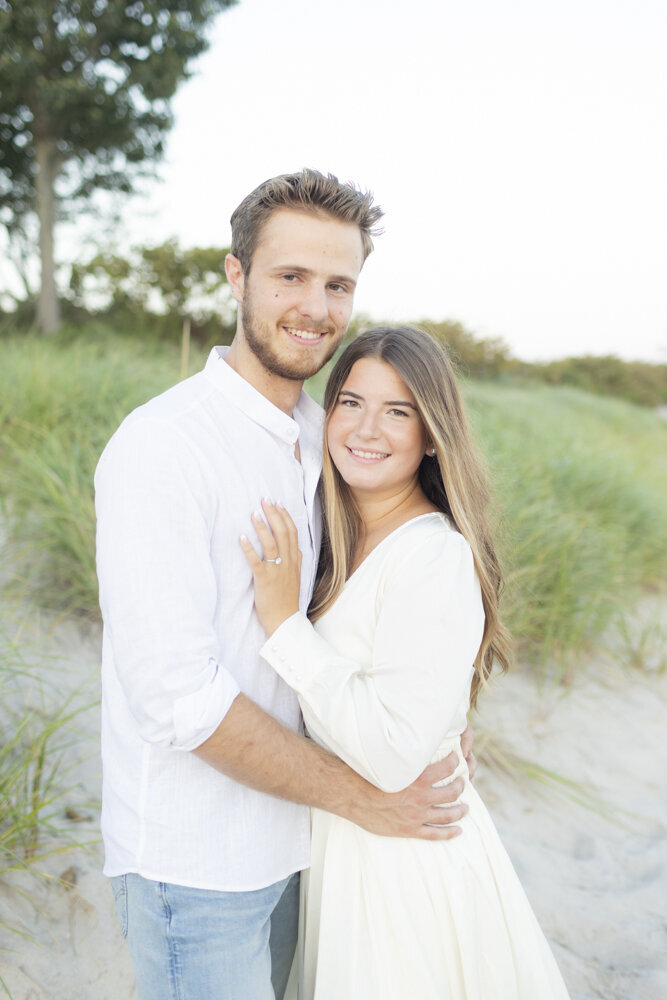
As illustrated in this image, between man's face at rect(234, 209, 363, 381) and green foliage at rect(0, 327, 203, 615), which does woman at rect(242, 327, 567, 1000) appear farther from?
green foliage at rect(0, 327, 203, 615)

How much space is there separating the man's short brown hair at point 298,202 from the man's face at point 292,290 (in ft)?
0.07

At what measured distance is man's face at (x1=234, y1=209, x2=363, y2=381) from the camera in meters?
1.94

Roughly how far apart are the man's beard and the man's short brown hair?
169mm

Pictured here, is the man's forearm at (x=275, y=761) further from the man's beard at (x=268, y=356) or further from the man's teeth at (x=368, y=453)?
the man's beard at (x=268, y=356)

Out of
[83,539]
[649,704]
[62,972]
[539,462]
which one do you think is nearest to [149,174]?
[539,462]

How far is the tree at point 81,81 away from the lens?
9.76 m

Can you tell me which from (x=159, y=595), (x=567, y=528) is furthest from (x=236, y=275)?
(x=567, y=528)

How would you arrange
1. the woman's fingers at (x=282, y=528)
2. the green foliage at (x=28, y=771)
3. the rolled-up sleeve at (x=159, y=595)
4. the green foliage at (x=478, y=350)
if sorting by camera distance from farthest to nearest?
the green foliage at (x=478, y=350)
the green foliage at (x=28, y=771)
the woman's fingers at (x=282, y=528)
the rolled-up sleeve at (x=159, y=595)

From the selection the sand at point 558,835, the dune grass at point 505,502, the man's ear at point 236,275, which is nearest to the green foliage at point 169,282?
the dune grass at point 505,502

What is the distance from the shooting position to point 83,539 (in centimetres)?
381

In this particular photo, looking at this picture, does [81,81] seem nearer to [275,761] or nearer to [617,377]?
[275,761]

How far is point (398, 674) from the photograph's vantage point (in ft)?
5.27

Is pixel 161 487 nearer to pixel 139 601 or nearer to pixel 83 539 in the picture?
pixel 139 601

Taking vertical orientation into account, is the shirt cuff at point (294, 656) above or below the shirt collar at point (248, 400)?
below
